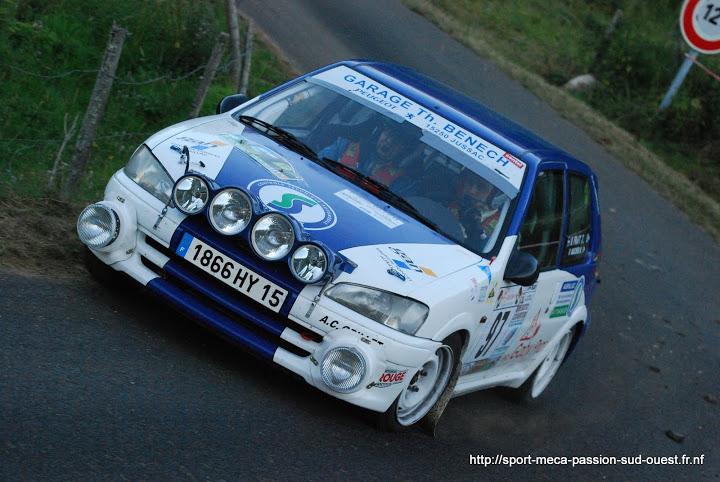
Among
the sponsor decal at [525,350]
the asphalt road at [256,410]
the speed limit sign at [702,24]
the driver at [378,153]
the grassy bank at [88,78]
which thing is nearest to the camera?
the asphalt road at [256,410]

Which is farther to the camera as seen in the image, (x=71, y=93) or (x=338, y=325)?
(x=71, y=93)

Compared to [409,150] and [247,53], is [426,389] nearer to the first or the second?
[409,150]

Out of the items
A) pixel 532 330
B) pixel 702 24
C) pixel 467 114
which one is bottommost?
pixel 532 330

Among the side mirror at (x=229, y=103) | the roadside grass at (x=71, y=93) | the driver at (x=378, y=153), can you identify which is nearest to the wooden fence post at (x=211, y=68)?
the roadside grass at (x=71, y=93)

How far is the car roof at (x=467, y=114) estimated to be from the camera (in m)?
6.61

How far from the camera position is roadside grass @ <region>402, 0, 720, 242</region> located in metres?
17.2

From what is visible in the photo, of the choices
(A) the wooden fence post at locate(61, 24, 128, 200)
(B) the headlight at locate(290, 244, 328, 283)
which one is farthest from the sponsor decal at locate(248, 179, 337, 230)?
(A) the wooden fence post at locate(61, 24, 128, 200)

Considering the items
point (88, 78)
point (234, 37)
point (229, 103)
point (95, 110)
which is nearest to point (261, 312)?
point (229, 103)

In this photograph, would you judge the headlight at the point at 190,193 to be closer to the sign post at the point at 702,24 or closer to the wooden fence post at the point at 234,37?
the wooden fence post at the point at 234,37

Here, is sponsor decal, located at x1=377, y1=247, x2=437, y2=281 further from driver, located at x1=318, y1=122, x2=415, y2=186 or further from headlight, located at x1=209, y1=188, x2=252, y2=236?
driver, located at x1=318, y1=122, x2=415, y2=186

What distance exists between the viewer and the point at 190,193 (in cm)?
531

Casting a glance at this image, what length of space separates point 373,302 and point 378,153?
1507 millimetres

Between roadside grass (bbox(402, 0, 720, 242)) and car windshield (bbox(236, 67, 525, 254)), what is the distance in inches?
396

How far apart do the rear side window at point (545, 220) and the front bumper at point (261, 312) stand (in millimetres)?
1425
